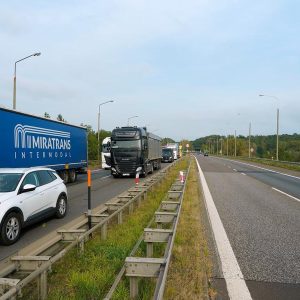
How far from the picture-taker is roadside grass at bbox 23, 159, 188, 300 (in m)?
5.29

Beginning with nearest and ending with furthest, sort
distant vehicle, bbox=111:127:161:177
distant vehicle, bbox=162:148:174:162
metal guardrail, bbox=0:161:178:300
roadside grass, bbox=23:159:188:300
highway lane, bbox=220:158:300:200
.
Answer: metal guardrail, bbox=0:161:178:300 < roadside grass, bbox=23:159:188:300 < highway lane, bbox=220:158:300:200 < distant vehicle, bbox=111:127:161:177 < distant vehicle, bbox=162:148:174:162

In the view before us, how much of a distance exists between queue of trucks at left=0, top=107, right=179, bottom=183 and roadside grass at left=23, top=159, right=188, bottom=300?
28.0ft

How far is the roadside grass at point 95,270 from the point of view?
5.29 metres

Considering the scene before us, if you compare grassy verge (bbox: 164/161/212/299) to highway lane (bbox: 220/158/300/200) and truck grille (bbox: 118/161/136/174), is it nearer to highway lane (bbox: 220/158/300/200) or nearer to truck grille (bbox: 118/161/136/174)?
highway lane (bbox: 220/158/300/200)

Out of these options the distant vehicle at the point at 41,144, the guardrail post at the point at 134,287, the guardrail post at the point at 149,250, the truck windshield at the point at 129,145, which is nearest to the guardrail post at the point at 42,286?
the guardrail post at the point at 134,287

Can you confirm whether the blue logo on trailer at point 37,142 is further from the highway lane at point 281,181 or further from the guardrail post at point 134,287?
the guardrail post at point 134,287

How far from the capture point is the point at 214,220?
36.9ft

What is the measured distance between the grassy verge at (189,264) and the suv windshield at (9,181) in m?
3.72

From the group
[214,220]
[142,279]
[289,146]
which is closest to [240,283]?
[142,279]

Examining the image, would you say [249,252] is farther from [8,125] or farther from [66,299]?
[8,125]

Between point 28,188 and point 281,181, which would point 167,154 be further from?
point 28,188

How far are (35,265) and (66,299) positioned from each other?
1.04 meters

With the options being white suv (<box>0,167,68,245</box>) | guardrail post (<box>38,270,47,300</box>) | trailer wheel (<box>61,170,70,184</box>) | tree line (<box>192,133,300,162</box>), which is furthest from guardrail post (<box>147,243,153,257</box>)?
tree line (<box>192,133,300,162</box>)

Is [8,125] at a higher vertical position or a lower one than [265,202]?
higher
